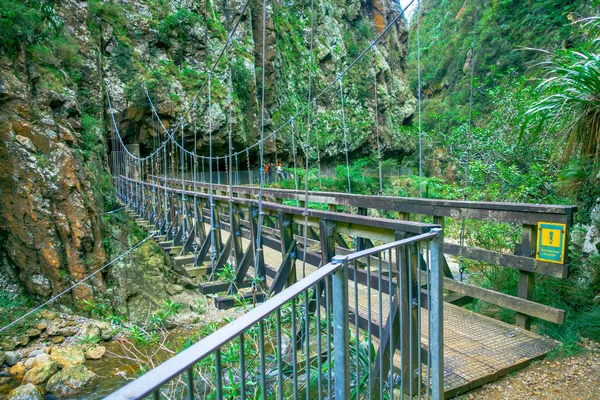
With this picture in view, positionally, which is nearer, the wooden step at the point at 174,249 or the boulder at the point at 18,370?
the wooden step at the point at 174,249

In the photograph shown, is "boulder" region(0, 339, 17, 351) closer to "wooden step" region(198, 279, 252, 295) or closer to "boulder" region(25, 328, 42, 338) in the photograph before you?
"boulder" region(25, 328, 42, 338)

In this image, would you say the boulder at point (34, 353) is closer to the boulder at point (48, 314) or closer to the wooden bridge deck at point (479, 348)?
the boulder at point (48, 314)

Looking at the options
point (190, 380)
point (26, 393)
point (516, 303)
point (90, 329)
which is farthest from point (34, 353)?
point (190, 380)

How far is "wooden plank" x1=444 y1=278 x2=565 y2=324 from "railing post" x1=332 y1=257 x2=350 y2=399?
4.75 feet

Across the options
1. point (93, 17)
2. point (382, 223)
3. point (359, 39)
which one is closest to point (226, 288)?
point (382, 223)

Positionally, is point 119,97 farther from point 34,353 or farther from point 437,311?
point 437,311

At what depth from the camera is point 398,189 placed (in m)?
16.1

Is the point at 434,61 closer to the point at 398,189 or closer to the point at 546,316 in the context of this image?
the point at 398,189

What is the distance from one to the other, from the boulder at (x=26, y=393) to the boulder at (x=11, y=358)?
1.17 metres

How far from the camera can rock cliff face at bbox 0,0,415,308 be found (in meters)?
7.68

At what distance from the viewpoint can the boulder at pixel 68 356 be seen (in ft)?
19.4

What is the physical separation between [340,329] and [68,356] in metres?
6.71

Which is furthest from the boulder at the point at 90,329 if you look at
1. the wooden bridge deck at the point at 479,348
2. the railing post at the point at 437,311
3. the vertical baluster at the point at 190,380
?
the vertical baluster at the point at 190,380

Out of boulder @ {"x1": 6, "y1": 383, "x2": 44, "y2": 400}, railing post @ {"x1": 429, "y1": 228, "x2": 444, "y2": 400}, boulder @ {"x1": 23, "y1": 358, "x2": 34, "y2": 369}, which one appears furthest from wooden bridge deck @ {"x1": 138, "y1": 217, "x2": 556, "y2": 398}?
boulder @ {"x1": 23, "y1": 358, "x2": 34, "y2": 369}
